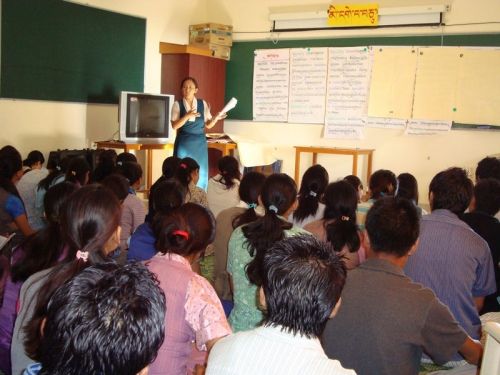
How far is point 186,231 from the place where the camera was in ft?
5.63

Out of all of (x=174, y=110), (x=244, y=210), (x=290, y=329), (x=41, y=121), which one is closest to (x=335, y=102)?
(x=174, y=110)

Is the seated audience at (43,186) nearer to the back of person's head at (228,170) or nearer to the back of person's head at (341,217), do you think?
the back of person's head at (228,170)

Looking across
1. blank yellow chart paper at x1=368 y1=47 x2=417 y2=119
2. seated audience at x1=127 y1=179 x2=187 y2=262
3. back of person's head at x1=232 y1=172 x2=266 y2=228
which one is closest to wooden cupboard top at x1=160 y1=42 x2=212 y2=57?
blank yellow chart paper at x1=368 y1=47 x2=417 y2=119

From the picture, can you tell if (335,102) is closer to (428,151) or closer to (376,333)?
(428,151)

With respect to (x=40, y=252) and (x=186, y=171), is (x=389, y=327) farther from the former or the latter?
(x=186, y=171)

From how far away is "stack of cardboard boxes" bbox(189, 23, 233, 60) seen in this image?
6.87 m

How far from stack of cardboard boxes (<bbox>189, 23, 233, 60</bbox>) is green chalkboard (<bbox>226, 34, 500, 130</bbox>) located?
16 cm

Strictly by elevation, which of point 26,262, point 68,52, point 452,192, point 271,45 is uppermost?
point 271,45

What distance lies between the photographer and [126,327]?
0.77 m

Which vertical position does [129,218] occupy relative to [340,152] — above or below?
below

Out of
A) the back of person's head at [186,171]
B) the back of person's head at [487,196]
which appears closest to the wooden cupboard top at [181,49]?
the back of person's head at [186,171]

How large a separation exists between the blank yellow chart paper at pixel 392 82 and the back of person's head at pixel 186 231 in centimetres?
473

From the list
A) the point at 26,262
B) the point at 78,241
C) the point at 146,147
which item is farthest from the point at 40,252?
the point at 146,147

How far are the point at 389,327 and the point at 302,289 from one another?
1.65ft
